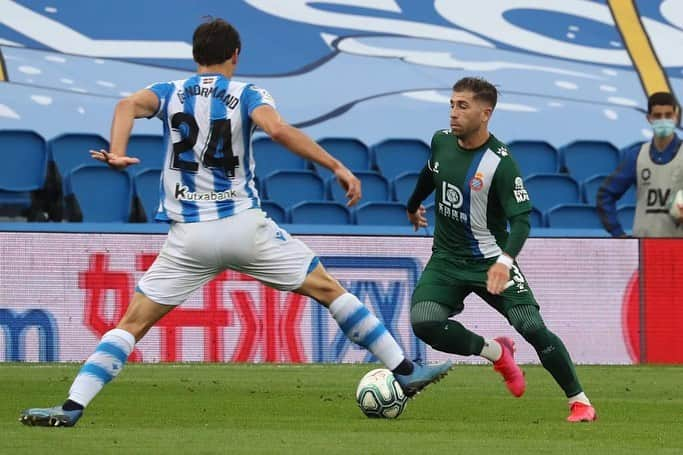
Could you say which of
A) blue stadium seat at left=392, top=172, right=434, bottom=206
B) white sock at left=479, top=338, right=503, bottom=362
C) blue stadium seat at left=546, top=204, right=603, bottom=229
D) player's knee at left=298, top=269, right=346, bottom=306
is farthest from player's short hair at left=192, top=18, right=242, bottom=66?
blue stadium seat at left=546, top=204, right=603, bottom=229

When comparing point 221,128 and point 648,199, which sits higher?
point 221,128

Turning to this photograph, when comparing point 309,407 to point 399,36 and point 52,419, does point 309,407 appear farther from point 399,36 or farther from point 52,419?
point 399,36

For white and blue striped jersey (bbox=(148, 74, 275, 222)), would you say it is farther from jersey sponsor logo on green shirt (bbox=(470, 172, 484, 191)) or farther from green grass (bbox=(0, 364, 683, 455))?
jersey sponsor logo on green shirt (bbox=(470, 172, 484, 191))

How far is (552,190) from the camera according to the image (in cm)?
1689

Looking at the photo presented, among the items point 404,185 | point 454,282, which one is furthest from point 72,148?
point 454,282

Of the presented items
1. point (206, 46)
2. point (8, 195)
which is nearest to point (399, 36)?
point (8, 195)

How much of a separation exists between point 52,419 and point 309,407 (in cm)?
208

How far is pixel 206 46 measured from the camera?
7.38 metres

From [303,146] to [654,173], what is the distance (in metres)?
6.55

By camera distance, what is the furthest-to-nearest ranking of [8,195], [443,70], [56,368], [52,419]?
1. [443,70]
2. [8,195]
3. [56,368]
4. [52,419]

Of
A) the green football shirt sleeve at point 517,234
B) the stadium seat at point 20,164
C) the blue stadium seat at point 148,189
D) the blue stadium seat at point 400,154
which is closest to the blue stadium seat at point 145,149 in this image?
the blue stadium seat at point 148,189

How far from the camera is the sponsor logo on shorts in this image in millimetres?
7375

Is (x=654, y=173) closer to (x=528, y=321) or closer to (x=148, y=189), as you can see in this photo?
(x=528, y=321)

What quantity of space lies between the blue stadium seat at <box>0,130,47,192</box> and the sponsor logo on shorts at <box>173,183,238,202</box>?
8175mm
